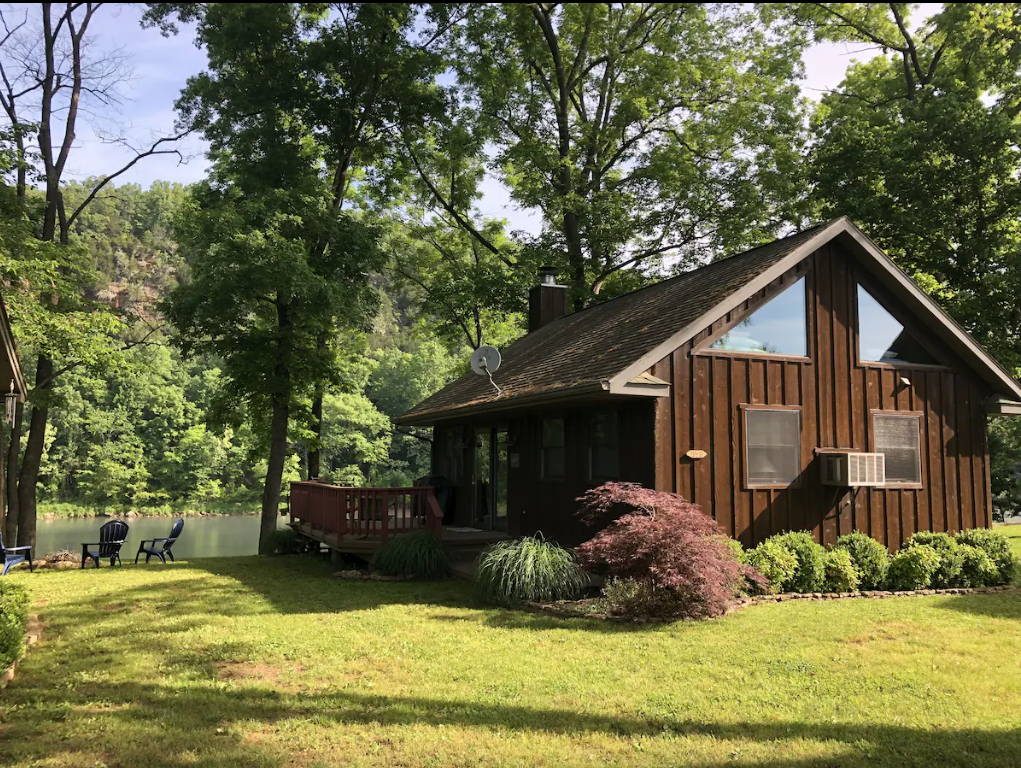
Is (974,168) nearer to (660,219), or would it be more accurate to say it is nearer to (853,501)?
(660,219)

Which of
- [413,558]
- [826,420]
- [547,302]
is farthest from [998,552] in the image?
[547,302]

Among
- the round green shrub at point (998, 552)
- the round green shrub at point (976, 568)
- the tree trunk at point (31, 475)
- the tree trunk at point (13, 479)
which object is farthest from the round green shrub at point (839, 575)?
the tree trunk at point (13, 479)

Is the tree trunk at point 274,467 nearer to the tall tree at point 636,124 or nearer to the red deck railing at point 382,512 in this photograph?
the red deck railing at point 382,512

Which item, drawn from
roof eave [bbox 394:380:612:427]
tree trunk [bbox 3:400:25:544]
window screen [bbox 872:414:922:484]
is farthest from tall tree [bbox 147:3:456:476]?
window screen [bbox 872:414:922:484]

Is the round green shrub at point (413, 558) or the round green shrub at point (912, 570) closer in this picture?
the round green shrub at point (912, 570)

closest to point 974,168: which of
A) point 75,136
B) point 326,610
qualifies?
point 326,610

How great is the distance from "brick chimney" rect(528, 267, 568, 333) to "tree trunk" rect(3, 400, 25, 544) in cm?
1203

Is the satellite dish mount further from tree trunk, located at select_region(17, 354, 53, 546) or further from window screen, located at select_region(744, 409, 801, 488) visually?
tree trunk, located at select_region(17, 354, 53, 546)

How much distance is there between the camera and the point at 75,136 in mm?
18047

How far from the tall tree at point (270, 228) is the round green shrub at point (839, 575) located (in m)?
11.2

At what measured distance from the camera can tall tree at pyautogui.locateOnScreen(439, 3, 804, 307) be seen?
21.1 m

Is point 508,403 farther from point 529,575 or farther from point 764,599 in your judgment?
point 764,599

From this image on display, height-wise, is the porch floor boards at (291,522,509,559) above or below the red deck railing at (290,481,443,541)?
below

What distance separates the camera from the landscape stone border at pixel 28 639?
210 inches
